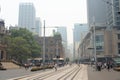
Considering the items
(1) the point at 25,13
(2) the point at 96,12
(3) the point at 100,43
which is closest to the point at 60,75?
(3) the point at 100,43

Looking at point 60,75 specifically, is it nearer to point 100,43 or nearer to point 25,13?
point 100,43

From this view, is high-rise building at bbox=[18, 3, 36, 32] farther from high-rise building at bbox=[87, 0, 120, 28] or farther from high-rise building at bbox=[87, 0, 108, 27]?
high-rise building at bbox=[87, 0, 120, 28]

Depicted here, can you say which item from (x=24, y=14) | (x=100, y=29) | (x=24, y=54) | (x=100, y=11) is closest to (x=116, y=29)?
(x=100, y=29)

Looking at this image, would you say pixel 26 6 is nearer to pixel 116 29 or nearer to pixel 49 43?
pixel 49 43

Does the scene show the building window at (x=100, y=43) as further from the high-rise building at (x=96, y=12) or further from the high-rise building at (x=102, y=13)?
the high-rise building at (x=96, y=12)

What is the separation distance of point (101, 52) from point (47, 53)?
142ft

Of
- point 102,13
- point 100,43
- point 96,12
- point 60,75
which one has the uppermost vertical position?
point 102,13

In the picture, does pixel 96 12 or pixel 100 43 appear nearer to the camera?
pixel 100 43

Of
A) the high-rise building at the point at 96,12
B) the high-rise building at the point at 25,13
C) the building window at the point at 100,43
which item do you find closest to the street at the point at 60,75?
the building window at the point at 100,43

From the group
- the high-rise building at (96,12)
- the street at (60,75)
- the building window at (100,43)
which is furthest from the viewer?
the high-rise building at (96,12)

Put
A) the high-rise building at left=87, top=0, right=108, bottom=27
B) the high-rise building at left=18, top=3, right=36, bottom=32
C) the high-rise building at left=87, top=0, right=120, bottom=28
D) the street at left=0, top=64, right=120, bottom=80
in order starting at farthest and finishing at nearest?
the high-rise building at left=18, top=3, right=36, bottom=32 → the high-rise building at left=87, top=0, right=108, bottom=27 → the high-rise building at left=87, top=0, right=120, bottom=28 → the street at left=0, top=64, right=120, bottom=80

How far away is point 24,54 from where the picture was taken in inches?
3105

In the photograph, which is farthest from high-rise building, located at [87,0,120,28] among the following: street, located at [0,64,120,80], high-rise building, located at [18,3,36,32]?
street, located at [0,64,120,80]

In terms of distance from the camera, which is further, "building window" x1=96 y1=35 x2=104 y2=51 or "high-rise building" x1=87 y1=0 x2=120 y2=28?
"building window" x1=96 y1=35 x2=104 y2=51
